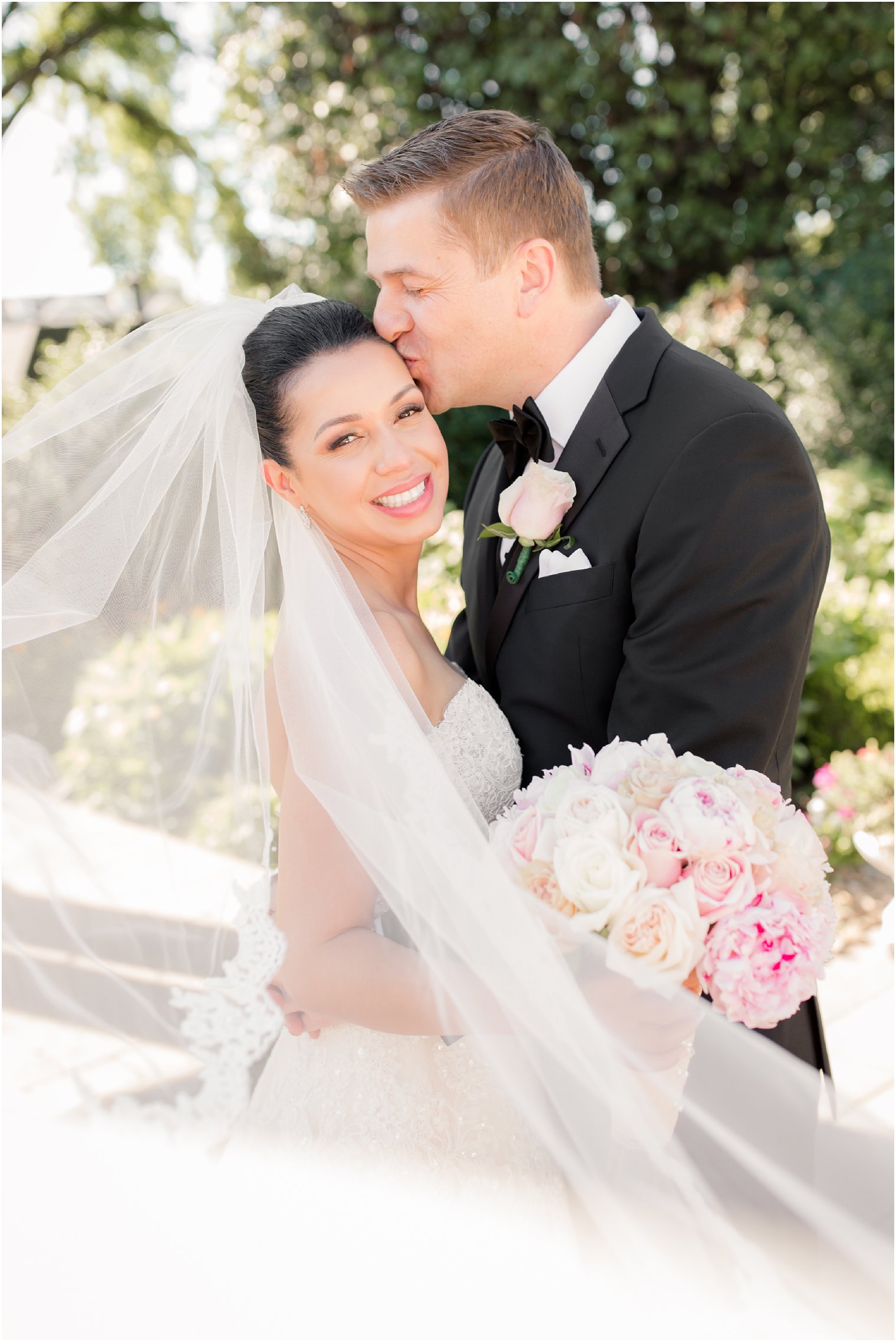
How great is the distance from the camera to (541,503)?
231 centimetres

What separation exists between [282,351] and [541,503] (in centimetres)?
71

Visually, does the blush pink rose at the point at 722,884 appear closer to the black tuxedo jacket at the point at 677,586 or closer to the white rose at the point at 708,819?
the white rose at the point at 708,819

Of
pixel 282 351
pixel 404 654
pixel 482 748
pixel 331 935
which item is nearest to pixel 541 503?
pixel 404 654

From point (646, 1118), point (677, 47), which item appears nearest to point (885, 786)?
point (646, 1118)

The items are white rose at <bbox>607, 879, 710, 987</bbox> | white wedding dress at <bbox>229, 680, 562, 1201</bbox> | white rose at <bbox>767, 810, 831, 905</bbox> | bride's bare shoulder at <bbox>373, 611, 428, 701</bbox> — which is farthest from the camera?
bride's bare shoulder at <bbox>373, 611, 428, 701</bbox>

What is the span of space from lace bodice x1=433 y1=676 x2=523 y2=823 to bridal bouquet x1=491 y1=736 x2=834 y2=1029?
53 cm

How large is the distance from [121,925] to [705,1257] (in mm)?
1129

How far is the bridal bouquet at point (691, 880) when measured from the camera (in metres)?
1.53

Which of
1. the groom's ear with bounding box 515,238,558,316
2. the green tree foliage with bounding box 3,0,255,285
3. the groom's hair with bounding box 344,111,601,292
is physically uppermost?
the green tree foliage with bounding box 3,0,255,285

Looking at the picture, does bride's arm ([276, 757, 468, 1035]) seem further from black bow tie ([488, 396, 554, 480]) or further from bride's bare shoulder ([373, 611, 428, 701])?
black bow tie ([488, 396, 554, 480])

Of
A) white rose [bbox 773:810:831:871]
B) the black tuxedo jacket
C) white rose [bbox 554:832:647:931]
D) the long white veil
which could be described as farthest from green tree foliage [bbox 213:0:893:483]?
white rose [bbox 554:832:647:931]

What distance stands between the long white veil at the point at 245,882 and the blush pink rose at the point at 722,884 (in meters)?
0.17

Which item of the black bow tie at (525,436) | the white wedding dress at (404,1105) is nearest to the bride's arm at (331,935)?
the white wedding dress at (404,1105)

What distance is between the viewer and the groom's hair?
8.00ft
